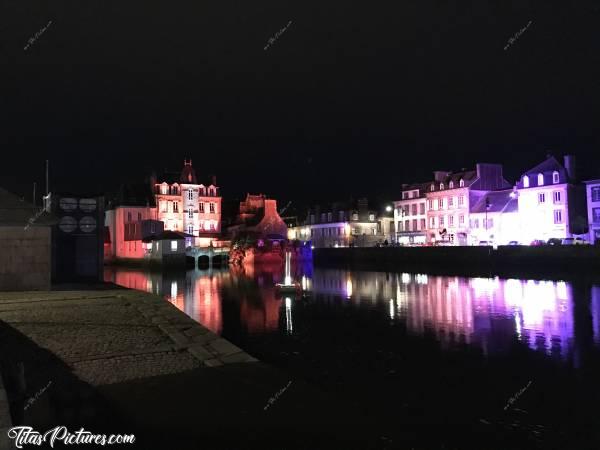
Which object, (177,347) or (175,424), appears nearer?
(175,424)

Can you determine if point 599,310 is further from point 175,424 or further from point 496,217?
point 496,217

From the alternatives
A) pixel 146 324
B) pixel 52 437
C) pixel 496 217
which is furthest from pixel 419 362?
pixel 496 217

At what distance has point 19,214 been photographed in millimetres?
28344

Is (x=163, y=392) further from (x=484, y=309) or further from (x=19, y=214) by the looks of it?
(x=484, y=309)

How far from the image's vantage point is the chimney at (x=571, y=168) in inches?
3095

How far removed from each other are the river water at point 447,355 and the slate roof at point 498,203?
50.5 m

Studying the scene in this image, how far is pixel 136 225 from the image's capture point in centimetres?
9656

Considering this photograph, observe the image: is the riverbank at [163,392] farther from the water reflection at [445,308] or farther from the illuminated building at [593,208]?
the illuminated building at [593,208]

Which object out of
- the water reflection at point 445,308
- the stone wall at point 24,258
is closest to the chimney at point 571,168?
the water reflection at point 445,308

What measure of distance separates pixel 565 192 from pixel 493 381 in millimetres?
70511

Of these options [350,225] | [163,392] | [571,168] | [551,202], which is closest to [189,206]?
[350,225]

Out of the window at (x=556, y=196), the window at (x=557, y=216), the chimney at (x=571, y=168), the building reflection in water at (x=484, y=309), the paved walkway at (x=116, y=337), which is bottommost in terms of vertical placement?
the building reflection in water at (x=484, y=309)

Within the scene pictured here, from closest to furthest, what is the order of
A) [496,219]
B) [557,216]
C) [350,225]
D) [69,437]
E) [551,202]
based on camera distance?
[69,437], [557,216], [551,202], [496,219], [350,225]

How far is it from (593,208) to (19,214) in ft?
229
